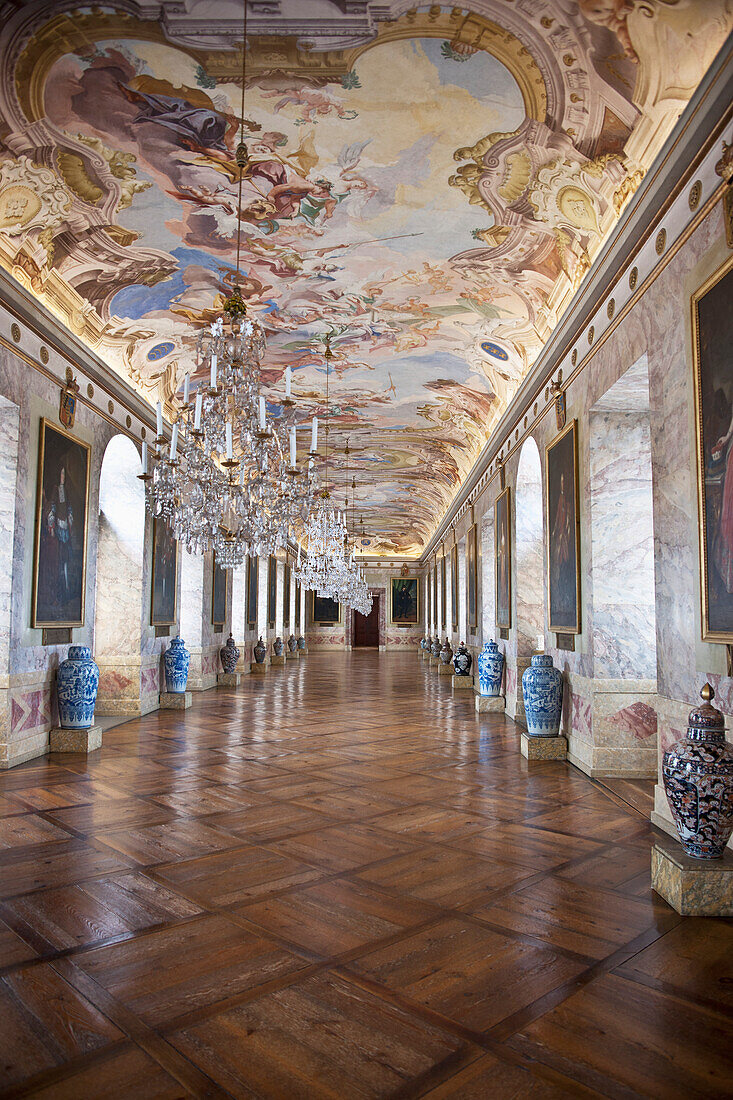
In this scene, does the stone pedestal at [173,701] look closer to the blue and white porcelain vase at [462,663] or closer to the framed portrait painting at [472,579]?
the blue and white porcelain vase at [462,663]

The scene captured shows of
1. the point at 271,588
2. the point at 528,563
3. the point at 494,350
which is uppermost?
the point at 494,350

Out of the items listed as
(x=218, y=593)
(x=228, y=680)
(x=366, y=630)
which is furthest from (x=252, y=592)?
(x=366, y=630)

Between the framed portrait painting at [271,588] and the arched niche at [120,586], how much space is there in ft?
40.0

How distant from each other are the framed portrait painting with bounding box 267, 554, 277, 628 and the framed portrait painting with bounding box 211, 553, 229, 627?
22.7 feet

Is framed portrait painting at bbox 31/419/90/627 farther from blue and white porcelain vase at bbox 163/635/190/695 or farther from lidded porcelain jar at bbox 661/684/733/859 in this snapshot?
lidded porcelain jar at bbox 661/684/733/859

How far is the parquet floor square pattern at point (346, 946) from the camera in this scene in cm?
234

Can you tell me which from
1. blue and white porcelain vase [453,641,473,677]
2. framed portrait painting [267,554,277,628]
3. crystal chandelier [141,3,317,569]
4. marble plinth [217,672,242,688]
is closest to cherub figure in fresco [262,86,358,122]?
crystal chandelier [141,3,317,569]

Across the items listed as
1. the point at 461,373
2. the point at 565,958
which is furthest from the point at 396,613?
the point at 565,958

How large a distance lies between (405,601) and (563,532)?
29.3 metres

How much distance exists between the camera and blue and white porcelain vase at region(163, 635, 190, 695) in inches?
454

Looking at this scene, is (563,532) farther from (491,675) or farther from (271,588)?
(271,588)

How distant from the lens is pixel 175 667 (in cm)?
1153

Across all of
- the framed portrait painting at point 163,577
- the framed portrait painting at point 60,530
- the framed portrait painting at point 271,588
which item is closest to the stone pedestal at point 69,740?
the framed portrait painting at point 60,530

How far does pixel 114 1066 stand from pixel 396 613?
114 feet
